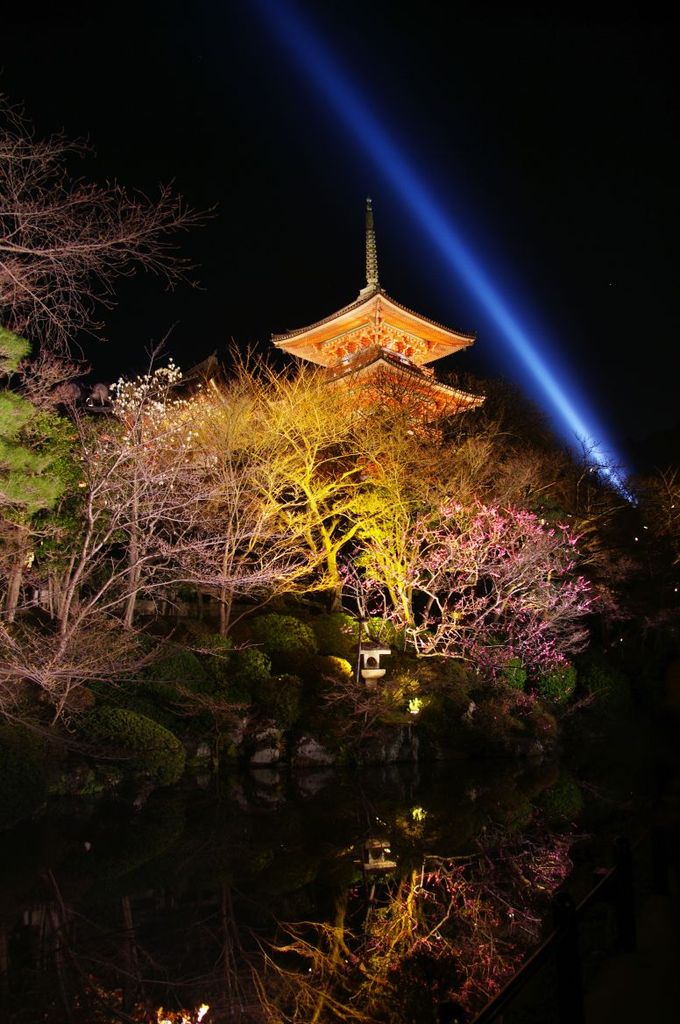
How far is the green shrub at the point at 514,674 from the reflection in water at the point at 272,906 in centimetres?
451

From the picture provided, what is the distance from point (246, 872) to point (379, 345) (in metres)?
20.7

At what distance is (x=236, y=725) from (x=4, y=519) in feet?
17.5

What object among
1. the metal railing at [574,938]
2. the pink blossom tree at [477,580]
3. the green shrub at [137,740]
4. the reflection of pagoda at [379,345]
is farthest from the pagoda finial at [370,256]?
the metal railing at [574,938]

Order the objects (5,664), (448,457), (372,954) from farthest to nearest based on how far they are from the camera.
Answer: (448,457) < (5,664) < (372,954)

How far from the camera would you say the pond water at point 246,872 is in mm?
4730

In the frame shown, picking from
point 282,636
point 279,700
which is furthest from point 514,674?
point 279,700

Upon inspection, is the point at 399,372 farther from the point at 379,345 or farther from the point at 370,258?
the point at 370,258

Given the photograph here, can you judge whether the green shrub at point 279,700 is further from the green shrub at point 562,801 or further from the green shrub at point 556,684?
the green shrub at point 556,684

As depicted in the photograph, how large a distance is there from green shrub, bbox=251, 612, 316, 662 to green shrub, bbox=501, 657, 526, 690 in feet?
13.3

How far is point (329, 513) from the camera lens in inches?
636

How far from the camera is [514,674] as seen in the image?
1538cm

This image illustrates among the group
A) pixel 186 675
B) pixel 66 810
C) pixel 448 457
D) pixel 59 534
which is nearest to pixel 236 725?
pixel 186 675

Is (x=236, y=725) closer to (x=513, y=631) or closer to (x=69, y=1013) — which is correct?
(x=513, y=631)

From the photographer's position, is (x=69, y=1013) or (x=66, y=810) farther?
(x=66, y=810)
